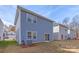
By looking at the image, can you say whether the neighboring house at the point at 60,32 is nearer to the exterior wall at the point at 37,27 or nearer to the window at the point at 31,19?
the exterior wall at the point at 37,27

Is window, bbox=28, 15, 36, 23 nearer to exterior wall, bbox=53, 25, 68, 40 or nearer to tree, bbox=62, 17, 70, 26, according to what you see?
exterior wall, bbox=53, 25, 68, 40

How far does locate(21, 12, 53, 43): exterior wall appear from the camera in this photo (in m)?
2.84

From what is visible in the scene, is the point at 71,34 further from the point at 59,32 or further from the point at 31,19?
the point at 31,19

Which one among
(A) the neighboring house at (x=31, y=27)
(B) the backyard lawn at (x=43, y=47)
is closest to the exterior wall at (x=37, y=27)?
(A) the neighboring house at (x=31, y=27)

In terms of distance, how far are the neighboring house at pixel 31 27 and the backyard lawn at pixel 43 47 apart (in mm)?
83

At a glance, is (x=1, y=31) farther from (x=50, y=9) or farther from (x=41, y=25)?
(x=50, y=9)

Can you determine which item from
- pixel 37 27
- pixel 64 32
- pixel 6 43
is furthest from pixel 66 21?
pixel 6 43

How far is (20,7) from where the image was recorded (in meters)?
2.83

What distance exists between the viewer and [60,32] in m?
2.92

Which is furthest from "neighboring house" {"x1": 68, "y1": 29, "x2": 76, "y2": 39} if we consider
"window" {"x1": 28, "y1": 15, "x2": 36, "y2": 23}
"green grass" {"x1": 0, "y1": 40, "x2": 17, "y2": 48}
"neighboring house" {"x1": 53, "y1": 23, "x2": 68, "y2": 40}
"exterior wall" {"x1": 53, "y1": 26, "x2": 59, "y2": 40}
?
"green grass" {"x1": 0, "y1": 40, "x2": 17, "y2": 48}

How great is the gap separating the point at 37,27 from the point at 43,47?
319 mm

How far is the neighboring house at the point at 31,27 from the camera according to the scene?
2.83 metres
